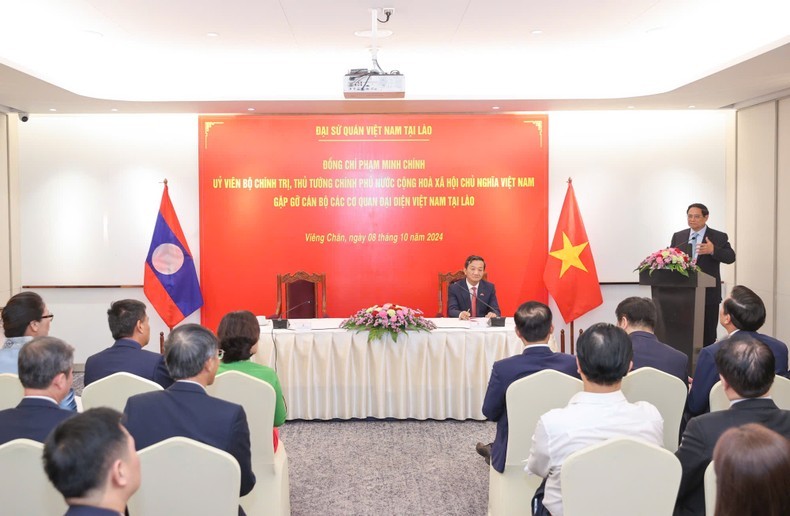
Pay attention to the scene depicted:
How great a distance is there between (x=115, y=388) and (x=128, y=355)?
0.44 m

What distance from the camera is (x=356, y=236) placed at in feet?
23.8

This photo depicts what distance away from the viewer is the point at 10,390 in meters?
3.10

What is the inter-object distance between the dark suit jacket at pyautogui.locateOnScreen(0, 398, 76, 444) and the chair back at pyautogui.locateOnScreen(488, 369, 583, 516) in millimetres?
1717

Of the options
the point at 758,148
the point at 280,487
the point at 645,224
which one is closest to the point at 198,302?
the point at 280,487

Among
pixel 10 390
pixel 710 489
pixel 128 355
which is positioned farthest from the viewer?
pixel 128 355

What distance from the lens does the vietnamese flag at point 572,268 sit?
7000 mm

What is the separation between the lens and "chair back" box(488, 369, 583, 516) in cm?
291

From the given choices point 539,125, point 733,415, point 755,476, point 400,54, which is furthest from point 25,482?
point 539,125

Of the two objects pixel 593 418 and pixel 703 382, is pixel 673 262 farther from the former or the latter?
pixel 593 418

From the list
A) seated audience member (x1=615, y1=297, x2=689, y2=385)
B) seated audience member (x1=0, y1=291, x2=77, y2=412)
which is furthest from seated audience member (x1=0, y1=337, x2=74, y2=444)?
seated audience member (x1=615, y1=297, x2=689, y2=385)

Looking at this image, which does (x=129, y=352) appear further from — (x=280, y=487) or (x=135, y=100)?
(x=135, y=100)

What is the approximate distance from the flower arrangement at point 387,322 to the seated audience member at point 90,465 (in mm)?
3572

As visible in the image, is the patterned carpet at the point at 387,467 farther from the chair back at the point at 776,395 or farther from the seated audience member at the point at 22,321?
the seated audience member at the point at 22,321

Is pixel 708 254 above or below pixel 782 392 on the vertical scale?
above
